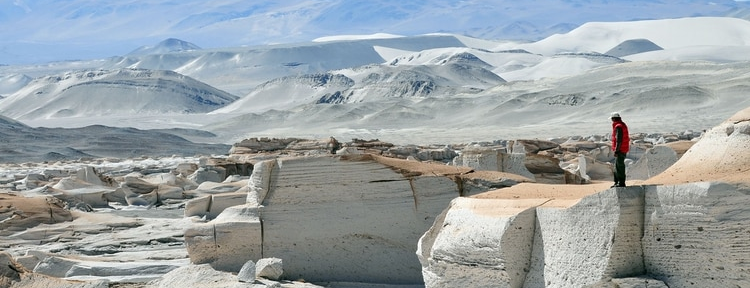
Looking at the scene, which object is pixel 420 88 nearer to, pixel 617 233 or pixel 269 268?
pixel 269 268

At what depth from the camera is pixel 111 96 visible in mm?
120000

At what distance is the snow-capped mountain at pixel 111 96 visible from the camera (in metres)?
116

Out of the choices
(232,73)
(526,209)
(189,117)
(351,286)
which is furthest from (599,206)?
(232,73)

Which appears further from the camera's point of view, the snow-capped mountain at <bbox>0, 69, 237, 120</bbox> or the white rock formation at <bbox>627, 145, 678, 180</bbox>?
the snow-capped mountain at <bbox>0, 69, 237, 120</bbox>

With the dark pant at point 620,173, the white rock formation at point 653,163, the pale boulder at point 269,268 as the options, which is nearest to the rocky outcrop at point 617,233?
the dark pant at point 620,173

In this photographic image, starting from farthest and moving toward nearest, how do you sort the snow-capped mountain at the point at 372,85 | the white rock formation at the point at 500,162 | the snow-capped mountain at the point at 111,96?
the snow-capped mountain at the point at 111,96 < the snow-capped mountain at the point at 372,85 < the white rock formation at the point at 500,162

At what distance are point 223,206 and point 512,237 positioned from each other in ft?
27.5

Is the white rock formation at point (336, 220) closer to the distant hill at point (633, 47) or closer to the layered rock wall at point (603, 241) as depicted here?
the layered rock wall at point (603, 241)

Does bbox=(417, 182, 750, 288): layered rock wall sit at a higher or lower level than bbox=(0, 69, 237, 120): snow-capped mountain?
higher

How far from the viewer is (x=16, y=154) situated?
5922 cm

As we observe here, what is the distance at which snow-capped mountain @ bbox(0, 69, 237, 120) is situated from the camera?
116 m

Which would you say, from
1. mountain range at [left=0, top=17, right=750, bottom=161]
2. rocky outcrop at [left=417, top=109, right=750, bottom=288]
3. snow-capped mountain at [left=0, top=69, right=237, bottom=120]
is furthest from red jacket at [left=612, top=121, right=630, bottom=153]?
snow-capped mountain at [left=0, top=69, right=237, bottom=120]

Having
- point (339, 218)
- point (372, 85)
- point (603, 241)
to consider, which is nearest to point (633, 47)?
point (372, 85)

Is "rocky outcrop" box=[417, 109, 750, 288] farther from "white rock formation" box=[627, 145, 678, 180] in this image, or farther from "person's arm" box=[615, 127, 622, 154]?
"white rock formation" box=[627, 145, 678, 180]
